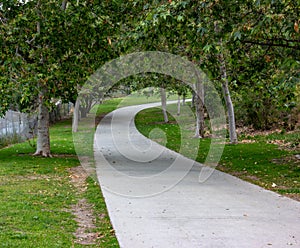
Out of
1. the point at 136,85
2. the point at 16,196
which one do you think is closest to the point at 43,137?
the point at 16,196

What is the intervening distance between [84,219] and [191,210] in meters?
1.81

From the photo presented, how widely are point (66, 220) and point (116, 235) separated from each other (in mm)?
1394

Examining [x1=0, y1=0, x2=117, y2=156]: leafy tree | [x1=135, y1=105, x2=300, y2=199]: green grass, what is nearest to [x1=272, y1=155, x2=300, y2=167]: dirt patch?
[x1=135, y1=105, x2=300, y2=199]: green grass

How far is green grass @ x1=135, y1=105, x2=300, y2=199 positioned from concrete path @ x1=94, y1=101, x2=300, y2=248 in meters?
0.66

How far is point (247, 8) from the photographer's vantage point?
1197cm

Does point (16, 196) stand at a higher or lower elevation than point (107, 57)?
lower

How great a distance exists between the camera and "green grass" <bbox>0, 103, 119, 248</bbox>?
679 cm

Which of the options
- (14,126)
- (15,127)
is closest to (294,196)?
(14,126)

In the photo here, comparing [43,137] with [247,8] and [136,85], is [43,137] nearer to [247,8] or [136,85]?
[247,8]

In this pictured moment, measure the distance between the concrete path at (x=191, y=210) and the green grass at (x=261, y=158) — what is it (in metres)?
0.66

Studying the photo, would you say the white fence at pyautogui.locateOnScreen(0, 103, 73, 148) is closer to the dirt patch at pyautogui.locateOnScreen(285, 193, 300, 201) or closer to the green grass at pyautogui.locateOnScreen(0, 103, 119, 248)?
the green grass at pyautogui.locateOnScreen(0, 103, 119, 248)

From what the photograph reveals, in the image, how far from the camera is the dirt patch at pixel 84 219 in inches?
279

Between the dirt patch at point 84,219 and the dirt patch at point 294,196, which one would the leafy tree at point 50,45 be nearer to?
the dirt patch at point 84,219

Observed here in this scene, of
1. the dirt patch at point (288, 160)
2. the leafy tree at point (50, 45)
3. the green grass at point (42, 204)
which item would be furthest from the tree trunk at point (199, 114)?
the green grass at point (42, 204)
